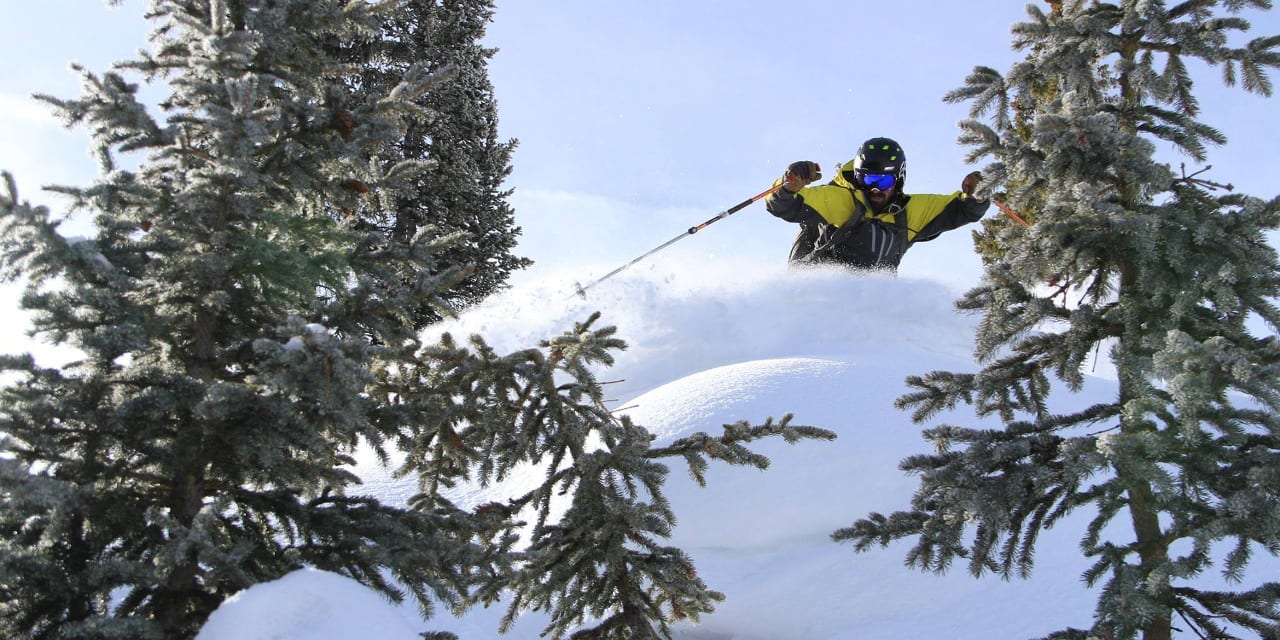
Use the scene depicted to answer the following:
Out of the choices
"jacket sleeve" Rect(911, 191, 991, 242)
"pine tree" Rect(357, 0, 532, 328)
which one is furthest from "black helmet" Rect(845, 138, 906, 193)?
"pine tree" Rect(357, 0, 532, 328)

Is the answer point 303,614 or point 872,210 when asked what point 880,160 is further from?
point 303,614

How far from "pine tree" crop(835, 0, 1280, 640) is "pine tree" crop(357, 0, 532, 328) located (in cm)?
1270

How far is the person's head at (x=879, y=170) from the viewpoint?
10.8 m

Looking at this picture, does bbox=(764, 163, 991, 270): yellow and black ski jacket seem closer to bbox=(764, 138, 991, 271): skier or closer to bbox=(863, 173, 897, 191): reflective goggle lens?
bbox=(764, 138, 991, 271): skier

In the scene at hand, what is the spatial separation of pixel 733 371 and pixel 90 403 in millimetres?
6785

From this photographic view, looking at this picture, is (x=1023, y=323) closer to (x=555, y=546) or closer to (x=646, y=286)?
(x=555, y=546)

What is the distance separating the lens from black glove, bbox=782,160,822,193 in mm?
10281

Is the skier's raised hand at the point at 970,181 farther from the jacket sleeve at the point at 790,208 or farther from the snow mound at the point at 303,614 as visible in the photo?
the snow mound at the point at 303,614

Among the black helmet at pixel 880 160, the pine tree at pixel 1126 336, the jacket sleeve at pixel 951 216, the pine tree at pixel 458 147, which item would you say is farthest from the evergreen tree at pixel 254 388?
the pine tree at pixel 458 147

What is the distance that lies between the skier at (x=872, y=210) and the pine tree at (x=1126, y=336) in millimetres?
5706

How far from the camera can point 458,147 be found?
57.7 feet

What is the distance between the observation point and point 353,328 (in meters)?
4.90

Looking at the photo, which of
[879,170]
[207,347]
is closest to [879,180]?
[879,170]

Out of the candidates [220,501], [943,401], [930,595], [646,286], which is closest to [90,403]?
[220,501]
